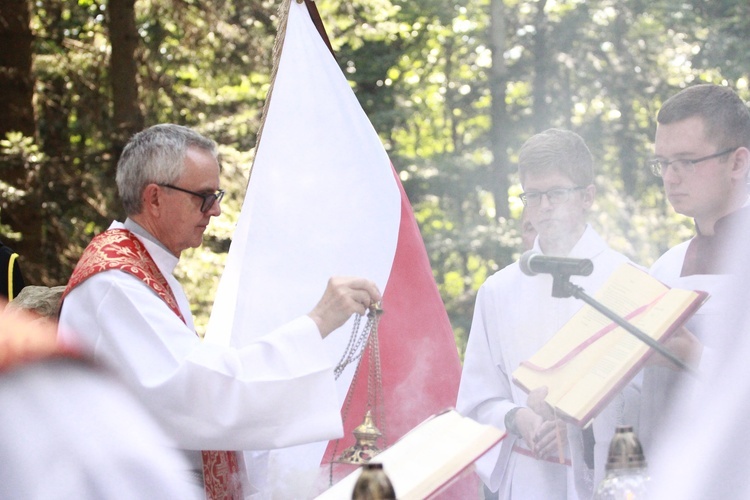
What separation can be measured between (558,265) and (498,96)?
1489 cm

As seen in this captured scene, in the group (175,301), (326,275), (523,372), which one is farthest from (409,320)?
(523,372)

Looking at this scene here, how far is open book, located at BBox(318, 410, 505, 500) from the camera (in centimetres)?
228

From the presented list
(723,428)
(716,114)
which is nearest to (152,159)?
(716,114)

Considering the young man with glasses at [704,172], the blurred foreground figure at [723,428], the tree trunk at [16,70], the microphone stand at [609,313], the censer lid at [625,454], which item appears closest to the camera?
the blurred foreground figure at [723,428]

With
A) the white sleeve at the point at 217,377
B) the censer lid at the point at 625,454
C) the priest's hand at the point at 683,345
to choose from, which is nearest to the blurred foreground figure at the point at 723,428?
the censer lid at the point at 625,454

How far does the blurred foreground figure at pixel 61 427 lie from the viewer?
1.36m

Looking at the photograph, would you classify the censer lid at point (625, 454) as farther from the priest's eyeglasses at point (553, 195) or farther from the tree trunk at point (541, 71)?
the tree trunk at point (541, 71)

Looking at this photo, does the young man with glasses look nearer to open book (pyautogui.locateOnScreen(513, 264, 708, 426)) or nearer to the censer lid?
open book (pyautogui.locateOnScreen(513, 264, 708, 426))

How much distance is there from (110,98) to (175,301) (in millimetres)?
8544

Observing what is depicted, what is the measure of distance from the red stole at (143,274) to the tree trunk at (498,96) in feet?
44.0

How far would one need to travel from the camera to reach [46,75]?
1153 cm

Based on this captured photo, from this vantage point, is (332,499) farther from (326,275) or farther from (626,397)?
(326,275)

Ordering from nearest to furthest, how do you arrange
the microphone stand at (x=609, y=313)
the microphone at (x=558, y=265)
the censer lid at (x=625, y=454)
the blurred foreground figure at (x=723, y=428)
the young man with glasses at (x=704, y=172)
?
the blurred foreground figure at (x=723, y=428) → the censer lid at (x=625, y=454) → the microphone stand at (x=609, y=313) → the microphone at (x=558, y=265) → the young man with glasses at (x=704, y=172)

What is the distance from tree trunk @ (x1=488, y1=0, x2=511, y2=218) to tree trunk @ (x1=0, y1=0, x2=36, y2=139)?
26.8 feet
